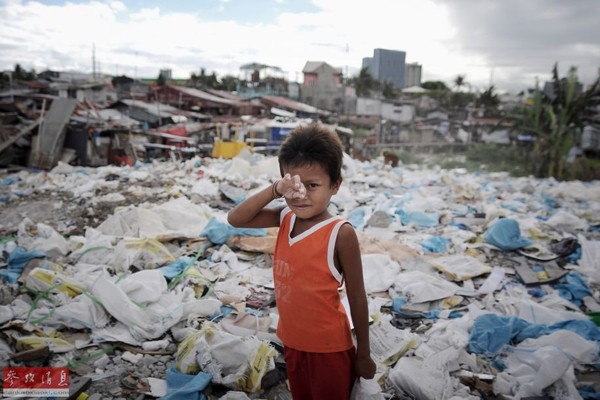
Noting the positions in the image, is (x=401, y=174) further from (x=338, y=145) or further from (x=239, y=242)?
(x=338, y=145)

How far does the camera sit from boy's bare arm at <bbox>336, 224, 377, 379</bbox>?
3.90 ft

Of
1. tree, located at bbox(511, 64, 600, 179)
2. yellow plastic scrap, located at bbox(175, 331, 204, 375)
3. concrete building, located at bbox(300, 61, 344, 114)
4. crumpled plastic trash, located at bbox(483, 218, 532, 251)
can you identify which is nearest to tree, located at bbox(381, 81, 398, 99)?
concrete building, located at bbox(300, 61, 344, 114)

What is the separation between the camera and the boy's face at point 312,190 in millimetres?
1209

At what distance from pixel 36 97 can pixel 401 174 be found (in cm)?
1739

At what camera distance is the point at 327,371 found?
1.26m

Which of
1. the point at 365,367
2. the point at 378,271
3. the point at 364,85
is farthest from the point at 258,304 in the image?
the point at 364,85

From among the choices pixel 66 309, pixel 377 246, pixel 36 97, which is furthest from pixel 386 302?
pixel 36 97

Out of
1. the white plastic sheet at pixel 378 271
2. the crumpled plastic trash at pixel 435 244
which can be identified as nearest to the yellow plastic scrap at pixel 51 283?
the white plastic sheet at pixel 378 271

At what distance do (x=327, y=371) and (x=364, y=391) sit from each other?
16 cm

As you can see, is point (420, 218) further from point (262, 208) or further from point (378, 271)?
point (262, 208)

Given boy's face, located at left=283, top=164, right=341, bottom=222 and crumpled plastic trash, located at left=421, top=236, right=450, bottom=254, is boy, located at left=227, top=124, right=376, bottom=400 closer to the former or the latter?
boy's face, located at left=283, top=164, right=341, bottom=222

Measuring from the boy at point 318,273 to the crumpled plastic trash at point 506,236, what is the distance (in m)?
3.15

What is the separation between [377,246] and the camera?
371cm

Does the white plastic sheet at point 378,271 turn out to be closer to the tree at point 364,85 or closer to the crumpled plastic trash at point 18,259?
the crumpled plastic trash at point 18,259
